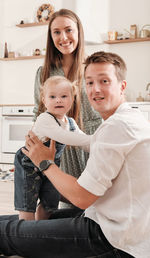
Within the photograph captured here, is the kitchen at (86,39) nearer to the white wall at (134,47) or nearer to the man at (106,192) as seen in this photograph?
the white wall at (134,47)

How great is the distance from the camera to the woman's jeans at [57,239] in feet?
4.67

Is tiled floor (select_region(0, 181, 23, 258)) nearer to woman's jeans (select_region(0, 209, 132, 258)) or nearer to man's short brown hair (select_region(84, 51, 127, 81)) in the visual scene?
woman's jeans (select_region(0, 209, 132, 258))

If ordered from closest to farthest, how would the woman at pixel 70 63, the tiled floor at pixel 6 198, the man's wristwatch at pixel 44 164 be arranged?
the man's wristwatch at pixel 44 164 < the woman at pixel 70 63 < the tiled floor at pixel 6 198

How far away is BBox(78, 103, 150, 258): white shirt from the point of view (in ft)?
4.13

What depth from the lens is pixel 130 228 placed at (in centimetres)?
130

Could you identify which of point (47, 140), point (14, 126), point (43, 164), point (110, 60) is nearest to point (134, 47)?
point (14, 126)

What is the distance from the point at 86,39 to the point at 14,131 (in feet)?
6.42

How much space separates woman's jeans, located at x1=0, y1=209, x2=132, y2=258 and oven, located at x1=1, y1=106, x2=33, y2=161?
399 cm

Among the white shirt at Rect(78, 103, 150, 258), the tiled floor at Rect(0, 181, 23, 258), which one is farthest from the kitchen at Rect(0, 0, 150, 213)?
the white shirt at Rect(78, 103, 150, 258)

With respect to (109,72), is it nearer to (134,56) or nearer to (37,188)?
(37,188)

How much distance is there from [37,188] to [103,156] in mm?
865

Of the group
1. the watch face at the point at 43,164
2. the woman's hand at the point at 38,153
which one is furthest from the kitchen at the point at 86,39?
the watch face at the point at 43,164

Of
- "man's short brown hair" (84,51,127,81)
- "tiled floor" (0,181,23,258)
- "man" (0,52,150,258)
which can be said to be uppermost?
"man's short brown hair" (84,51,127,81)

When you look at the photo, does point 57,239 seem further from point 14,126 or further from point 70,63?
point 14,126
